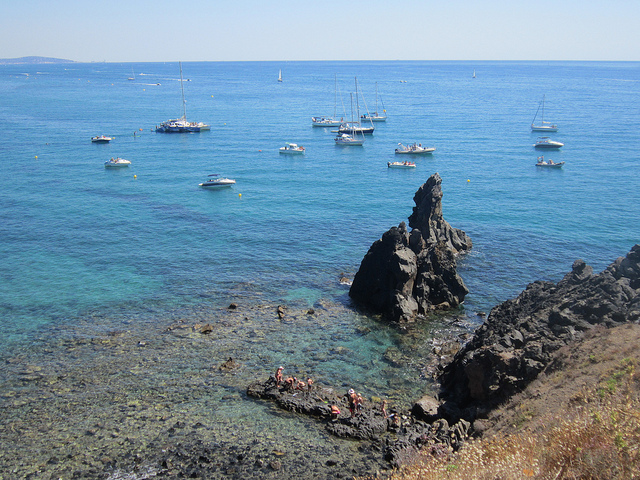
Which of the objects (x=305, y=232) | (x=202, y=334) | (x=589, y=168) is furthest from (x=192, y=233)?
(x=589, y=168)

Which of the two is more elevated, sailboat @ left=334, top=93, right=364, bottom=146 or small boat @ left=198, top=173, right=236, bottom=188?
sailboat @ left=334, top=93, right=364, bottom=146

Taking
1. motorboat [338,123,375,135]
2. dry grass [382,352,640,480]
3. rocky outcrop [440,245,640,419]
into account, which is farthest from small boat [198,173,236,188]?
dry grass [382,352,640,480]

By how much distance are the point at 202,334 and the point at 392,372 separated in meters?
15.2

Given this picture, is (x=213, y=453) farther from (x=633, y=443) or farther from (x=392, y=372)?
(x=633, y=443)

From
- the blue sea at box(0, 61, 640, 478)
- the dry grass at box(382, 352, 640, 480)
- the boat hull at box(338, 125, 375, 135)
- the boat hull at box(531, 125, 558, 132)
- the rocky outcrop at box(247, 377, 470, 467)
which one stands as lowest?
the blue sea at box(0, 61, 640, 478)

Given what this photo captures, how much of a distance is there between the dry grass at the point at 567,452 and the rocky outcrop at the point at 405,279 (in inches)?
868

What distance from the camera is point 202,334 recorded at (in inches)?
1619

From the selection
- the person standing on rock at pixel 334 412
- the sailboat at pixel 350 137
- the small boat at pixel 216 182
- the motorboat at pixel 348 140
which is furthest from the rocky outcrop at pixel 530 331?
the sailboat at pixel 350 137

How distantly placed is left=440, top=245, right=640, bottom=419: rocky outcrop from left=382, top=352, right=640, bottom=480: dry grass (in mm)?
6966

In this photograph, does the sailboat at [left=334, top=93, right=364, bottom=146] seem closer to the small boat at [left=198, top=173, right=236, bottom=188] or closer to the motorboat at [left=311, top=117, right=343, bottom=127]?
the motorboat at [left=311, top=117, right=343, bottom=127]

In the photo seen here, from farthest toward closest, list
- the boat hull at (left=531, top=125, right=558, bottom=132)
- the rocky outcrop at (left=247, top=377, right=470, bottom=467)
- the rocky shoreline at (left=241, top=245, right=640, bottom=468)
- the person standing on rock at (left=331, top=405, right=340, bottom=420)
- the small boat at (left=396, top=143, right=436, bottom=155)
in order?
1. the boat hull at (left=531, top=125, right=558, bottom=132)
2. the small boat at (left=396, top=143, right=436, bottom=155)
3. the person standing on rock at (left=331, top=405, right=340, bottom=420)
4. the rocky shoreline at (left=241, top=245, right=640, bottom=468)
5. the rocky outcrop at (left=247, top=377, right=470, bottom=467)

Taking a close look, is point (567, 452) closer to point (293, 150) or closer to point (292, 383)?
point (292, 383)

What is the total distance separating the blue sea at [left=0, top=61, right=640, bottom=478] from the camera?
3400 cm

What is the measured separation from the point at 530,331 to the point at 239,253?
34.9 metres
